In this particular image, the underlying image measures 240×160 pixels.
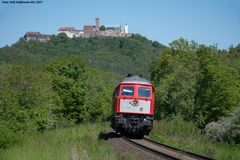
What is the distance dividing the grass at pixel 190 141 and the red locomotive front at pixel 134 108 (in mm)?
1681

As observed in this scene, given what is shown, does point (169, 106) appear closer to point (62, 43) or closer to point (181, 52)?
point (181, 52)

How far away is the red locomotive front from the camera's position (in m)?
26.4

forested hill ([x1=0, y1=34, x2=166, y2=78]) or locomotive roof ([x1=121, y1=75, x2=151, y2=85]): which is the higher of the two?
forested hill ([x1=0, y1=34, x2=166, y2=78])

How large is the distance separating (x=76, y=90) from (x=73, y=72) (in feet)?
15.4

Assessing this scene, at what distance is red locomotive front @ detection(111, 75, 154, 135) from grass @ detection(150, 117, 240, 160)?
168 cm

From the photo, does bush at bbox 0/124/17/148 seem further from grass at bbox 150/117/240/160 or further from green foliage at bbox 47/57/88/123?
green foliage at bbox 47/57/88/123

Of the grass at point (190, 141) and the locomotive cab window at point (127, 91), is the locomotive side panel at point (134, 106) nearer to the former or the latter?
the locomotive cab window at point (127, 91)

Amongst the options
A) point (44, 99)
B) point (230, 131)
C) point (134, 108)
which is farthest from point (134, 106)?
point (44, 99)

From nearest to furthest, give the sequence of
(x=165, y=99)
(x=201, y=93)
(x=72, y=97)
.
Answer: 1. (x=201, y=93)
2. (x=165, y=99)
3. (x=72, y=97)

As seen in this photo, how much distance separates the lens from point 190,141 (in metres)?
24.2

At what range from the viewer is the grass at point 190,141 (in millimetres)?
18234

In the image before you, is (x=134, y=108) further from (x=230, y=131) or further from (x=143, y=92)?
(x=230, y=131)

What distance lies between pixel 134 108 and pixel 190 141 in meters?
4.08

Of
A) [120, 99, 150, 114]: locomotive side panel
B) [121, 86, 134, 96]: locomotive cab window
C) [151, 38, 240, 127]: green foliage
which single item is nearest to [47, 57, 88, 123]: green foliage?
[151, 38, 240, 127]: green foliage
